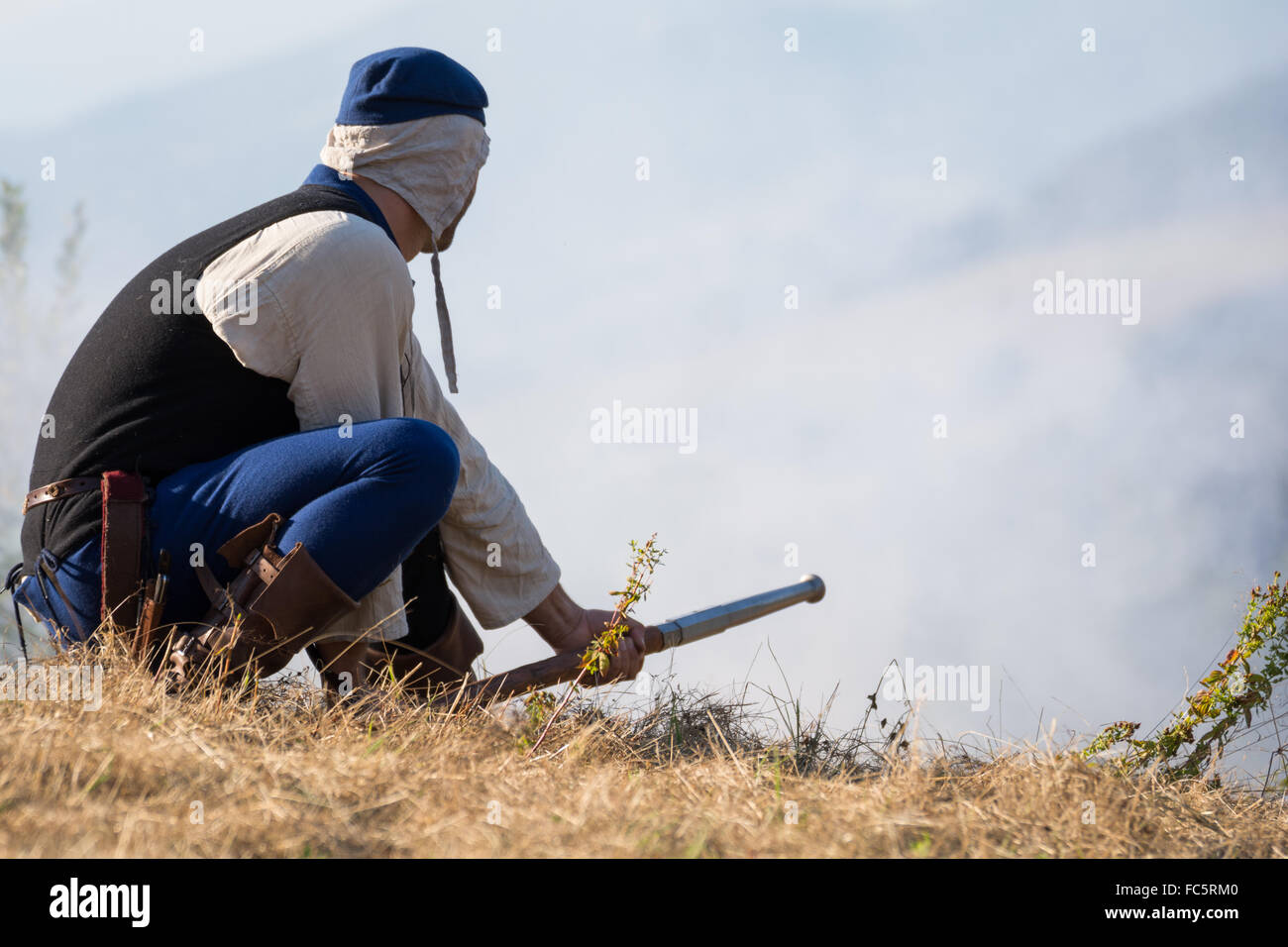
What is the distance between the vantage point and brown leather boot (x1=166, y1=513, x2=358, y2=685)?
278 centimetres

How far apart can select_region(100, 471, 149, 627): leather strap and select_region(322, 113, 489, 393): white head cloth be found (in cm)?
121

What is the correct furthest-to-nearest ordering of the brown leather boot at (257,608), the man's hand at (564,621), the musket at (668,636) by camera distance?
the man's hand at (564,621)
the musket at (668,636)
the brown leather boot at (257,608)

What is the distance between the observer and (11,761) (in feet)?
6.89

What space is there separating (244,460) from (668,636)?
1.59m

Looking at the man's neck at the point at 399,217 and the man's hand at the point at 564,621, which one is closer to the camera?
the man's neck at the point at 399,217

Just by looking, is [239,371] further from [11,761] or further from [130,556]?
[11,761]

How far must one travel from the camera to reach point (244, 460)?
2.90 m

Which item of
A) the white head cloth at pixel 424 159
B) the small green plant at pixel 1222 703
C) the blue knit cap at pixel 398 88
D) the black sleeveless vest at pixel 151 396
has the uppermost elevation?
the blue knit cap at pixel 398 88

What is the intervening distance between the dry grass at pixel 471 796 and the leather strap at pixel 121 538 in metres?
0.17

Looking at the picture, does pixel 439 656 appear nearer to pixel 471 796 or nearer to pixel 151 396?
pixel 151 396

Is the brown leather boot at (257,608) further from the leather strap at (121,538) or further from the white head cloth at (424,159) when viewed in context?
the white head cloth at (424,159)

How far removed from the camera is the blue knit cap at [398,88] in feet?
11.5

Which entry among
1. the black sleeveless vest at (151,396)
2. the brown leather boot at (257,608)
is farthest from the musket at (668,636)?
the black sleeveless vest at (151,396)
